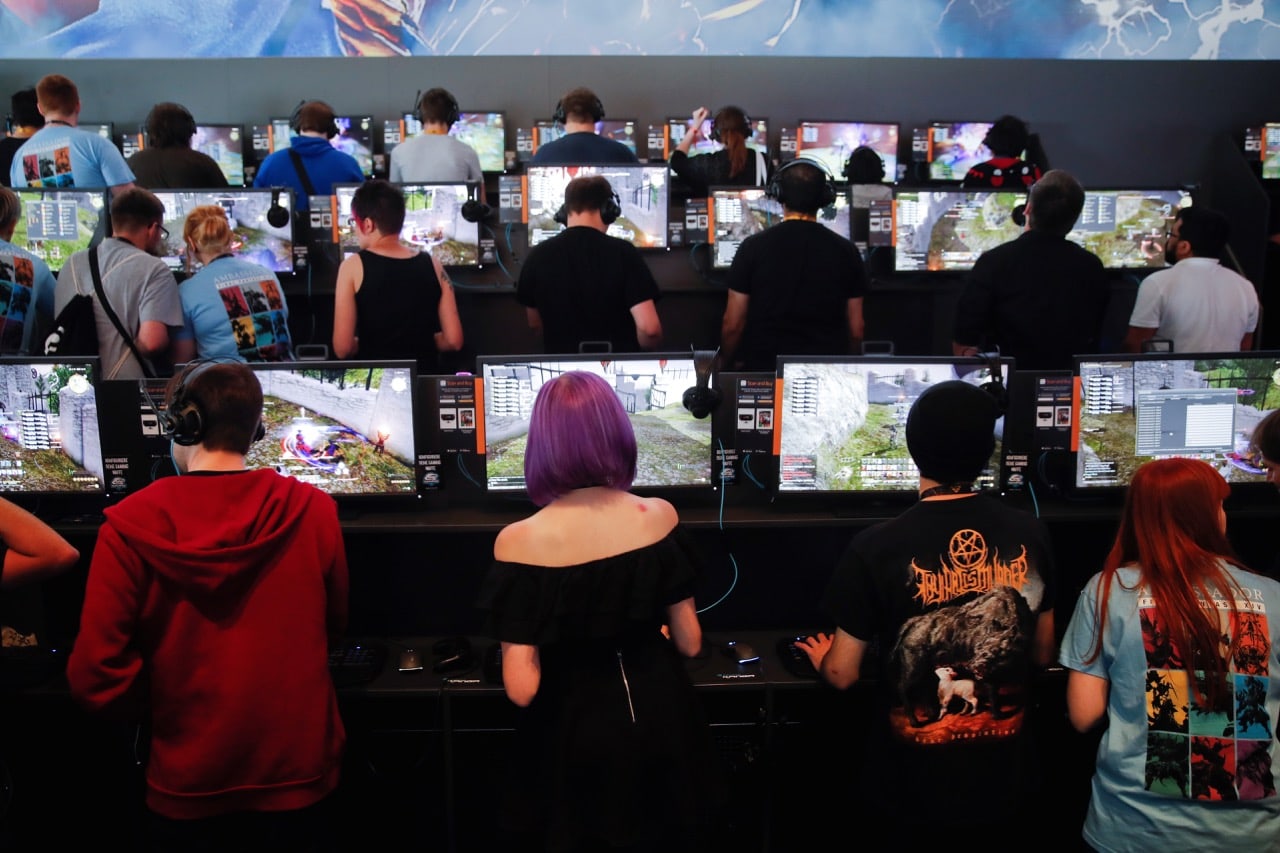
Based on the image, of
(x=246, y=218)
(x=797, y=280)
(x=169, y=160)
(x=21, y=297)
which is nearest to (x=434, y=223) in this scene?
(x=246, y=218)

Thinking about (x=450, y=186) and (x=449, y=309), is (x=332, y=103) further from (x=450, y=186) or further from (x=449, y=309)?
(x=449, y=309)

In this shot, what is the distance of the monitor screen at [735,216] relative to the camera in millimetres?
4828

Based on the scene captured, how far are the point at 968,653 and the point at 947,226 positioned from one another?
334 centimetres

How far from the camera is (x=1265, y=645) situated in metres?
1.79

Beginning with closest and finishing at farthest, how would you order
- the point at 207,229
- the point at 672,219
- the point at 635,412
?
the point at 635,412 < the point at 207,229 < the point at 672,219

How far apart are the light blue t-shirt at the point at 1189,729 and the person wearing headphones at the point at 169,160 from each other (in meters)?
4.32

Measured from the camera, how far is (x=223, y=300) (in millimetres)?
3160

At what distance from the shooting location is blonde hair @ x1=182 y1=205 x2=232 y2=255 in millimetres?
3092

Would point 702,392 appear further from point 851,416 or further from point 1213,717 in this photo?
point 1213,717

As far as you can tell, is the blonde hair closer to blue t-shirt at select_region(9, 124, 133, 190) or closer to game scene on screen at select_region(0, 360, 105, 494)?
game scene on screen at select_region(0, 360, 105, 494)

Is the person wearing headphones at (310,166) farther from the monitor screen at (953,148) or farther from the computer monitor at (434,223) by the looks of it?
the monitor screen at (953,148)

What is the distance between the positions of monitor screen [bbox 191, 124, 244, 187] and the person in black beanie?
654 cm

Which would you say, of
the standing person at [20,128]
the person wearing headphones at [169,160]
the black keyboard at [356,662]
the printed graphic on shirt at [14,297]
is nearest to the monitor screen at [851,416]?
the black keyboard at [356,662]

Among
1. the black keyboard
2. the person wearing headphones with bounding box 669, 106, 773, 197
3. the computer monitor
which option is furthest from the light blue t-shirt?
the person wearing headphones with bounding box 669, 106, 773, 197
